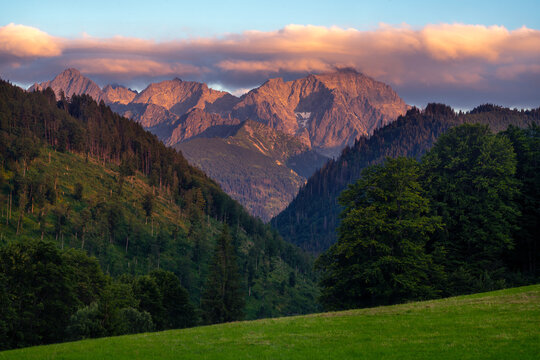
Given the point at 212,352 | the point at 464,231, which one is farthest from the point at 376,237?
the point at 212,352

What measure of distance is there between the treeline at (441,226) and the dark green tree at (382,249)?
0.12 m

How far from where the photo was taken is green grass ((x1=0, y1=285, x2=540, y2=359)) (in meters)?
23.9

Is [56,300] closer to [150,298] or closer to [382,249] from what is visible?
[150,298]

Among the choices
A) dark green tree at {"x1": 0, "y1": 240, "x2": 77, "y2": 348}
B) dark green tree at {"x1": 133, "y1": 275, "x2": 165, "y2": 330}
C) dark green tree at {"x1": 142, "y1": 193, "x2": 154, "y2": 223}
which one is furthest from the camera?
dark green tree at {"x1": 142, "y1": 193, "x2": 154, "y2": 223}

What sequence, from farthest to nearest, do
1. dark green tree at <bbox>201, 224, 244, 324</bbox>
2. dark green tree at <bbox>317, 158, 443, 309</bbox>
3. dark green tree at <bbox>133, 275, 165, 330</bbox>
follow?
dark green tree at <bbox>201, 224, 244, 324</bbox> → dark green tree at <bbox>133, 275, 165, 330</bbox> → dark green tree at <bbox>317, 158, 443, 309</bbox>

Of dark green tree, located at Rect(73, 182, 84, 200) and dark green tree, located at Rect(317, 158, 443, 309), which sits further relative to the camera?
dark green tree, located at Rect(73, 182, 84, 200)

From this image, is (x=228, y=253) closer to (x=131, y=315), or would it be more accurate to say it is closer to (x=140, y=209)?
(x=131, y=315)

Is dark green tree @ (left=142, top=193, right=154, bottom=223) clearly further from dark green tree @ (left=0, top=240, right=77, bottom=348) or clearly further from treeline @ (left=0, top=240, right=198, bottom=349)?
dark green tree @ (left=0, top=240, right=77, bottom=348)

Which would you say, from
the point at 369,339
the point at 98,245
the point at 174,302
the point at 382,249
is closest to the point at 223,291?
the point at 174,302

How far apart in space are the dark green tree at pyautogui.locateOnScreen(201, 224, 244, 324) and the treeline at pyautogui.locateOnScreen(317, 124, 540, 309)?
3349 centimetres

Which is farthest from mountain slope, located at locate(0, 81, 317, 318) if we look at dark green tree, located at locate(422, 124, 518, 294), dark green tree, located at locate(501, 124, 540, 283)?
dark green tree, located at locate(501, 124, 540, 283)

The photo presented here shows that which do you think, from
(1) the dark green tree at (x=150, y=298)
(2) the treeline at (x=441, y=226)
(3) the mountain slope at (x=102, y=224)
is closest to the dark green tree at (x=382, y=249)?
(2) the treeline at (x=441, y=226)

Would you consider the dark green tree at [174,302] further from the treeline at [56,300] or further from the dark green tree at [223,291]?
the treeline at [56,300]

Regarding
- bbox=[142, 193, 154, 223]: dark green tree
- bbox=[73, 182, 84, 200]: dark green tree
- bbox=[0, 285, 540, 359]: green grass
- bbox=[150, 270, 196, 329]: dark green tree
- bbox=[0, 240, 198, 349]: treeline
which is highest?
bbox=[73, 182, 84, 200]: dark green tree
